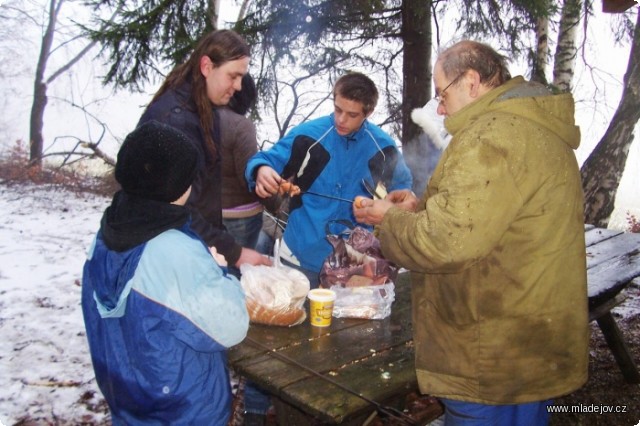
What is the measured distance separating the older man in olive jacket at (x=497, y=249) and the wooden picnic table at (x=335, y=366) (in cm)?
19

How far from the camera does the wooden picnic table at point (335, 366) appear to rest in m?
1.78

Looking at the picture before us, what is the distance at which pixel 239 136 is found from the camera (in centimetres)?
375

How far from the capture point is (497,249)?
5.73ft

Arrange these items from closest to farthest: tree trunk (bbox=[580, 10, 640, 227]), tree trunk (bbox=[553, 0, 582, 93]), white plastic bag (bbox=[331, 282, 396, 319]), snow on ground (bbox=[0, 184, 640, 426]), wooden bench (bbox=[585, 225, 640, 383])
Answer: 1. white plastic bag (bbox=[331, 282, 396, 319])
2. snow on ground (bbox=[0, 184, 640, 426])
3. wooden bench (bbox=[585, 225, 640, 383])
4. tree trunk (bbox=[580, 10, 640, 227])
5. tree trunk (bbox=[553, 0, 582, 93])

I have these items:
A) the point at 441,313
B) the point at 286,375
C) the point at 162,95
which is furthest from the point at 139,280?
the point at 162,95

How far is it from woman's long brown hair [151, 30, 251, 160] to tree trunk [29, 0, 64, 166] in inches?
475

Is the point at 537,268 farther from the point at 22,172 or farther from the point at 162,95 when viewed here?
the point at 22,172

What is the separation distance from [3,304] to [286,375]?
4.30 metres

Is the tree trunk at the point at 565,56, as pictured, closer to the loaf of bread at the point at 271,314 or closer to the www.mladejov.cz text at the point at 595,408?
the www.mladejov.cz text at the point at 595,408

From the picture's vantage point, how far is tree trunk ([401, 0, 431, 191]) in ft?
16.8

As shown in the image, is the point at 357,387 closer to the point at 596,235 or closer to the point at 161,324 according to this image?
the point at 161,324

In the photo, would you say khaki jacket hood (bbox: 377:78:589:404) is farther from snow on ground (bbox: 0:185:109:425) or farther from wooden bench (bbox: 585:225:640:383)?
snow on ground (bbox: 0:185:109:425)

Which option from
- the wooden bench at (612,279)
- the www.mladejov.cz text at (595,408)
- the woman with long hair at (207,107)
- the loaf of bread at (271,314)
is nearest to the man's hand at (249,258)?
the woman with long hair at (207,107)

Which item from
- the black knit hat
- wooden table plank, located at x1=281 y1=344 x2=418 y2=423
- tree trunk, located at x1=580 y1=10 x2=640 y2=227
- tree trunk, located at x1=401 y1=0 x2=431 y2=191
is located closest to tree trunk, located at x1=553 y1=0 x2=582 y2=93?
tree trunk, located at x1=580 y1=10 x2=640 y2=227
